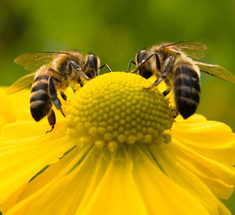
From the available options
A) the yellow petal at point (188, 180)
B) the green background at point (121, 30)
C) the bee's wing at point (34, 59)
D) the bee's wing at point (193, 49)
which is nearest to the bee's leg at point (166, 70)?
the bee's wing at point (193, 49)

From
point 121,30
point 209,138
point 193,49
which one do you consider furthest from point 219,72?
point 121,30

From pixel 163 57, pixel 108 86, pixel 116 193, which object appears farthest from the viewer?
pixel 163 57

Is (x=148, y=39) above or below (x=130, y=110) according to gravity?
below

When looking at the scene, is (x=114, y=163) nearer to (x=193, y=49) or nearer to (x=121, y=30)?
(x=193, y=49)

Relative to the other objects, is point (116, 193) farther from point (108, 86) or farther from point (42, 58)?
point (42, 58)

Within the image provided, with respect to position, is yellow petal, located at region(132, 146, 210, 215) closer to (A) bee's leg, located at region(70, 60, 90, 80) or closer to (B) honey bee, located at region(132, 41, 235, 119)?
(B) honey bee, located at region(132, 41, 235, 119)

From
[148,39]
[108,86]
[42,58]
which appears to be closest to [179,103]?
[108,86]

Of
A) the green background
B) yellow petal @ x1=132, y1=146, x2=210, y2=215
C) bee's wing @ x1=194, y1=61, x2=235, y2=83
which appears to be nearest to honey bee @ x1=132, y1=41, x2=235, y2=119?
bee's wing @ x1=194, y1=61, x2=235, y2=83

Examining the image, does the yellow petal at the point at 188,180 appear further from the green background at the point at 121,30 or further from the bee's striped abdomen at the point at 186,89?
the green background at the point at 121,30
